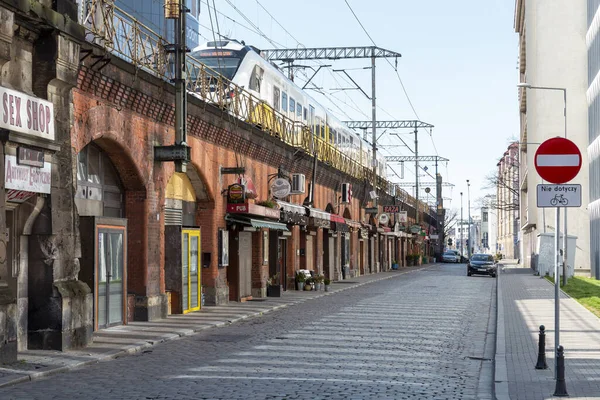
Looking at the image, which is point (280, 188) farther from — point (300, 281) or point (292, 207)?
point (300, 281)

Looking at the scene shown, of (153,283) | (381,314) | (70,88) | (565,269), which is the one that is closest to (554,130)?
(565,269)

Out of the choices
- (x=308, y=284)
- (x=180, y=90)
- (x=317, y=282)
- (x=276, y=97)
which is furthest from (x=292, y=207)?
(x=180, y=90)

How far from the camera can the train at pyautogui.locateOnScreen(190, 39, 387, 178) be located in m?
30.5

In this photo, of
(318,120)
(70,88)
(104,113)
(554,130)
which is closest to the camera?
(70,88)

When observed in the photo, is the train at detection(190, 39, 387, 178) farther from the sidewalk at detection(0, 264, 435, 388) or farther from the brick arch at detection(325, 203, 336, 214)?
the sidewalk at detection(0, 264, 435, 388)

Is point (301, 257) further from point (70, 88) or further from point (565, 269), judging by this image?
point (70, 88)

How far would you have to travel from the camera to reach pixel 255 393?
10.6m

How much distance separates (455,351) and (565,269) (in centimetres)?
2728

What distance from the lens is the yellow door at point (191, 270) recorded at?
2338 centimetres

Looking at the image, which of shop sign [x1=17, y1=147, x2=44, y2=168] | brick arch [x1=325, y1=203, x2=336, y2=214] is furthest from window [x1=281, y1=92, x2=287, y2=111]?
shop sign [x1=17, y1=147, x2=44, y2=168]

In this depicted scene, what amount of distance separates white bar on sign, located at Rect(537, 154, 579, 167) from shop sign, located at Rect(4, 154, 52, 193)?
774 cm

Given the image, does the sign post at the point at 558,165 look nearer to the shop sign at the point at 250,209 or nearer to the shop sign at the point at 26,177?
the shop sign at the point at 26,177

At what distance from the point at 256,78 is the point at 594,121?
872 inches

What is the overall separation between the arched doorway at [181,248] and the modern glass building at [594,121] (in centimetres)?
2594
